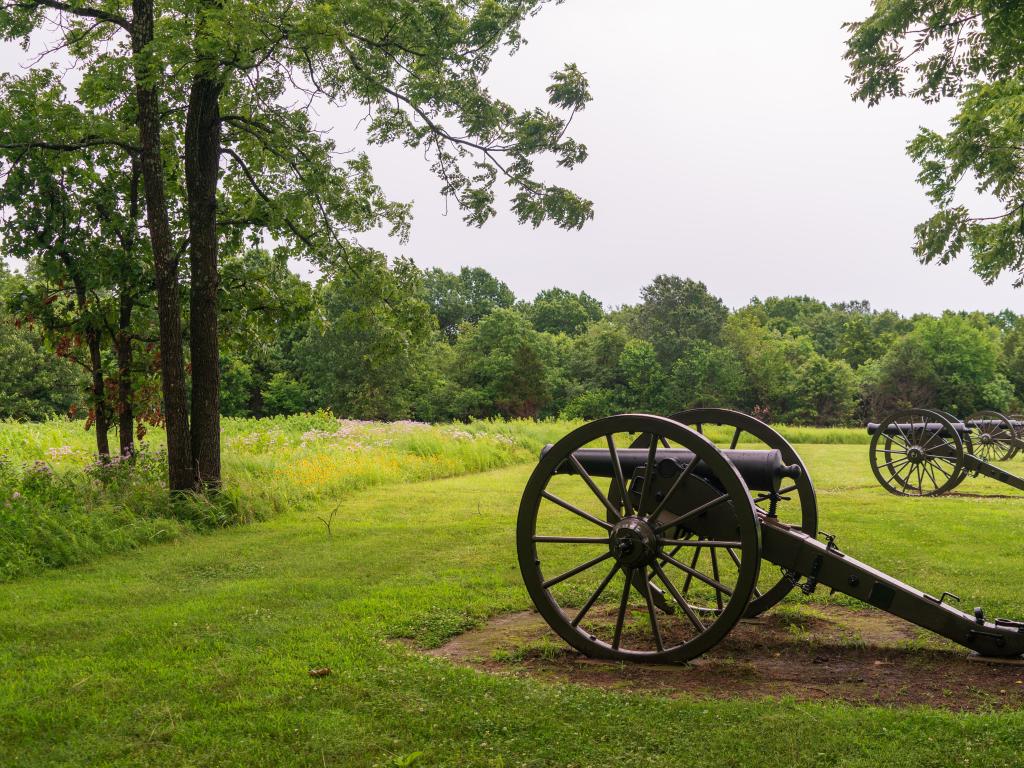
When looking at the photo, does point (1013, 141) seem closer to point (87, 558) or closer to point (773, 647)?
point (773, 647)

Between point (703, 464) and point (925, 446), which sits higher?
point (703, 464)

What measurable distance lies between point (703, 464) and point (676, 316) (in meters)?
49.9

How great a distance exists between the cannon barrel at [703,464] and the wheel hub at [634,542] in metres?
0.37

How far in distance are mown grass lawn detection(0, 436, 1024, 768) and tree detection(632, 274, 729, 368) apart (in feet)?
146

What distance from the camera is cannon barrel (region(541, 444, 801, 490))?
4.90 metres

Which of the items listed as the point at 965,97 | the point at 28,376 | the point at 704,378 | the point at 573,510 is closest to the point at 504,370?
the point at 704,378

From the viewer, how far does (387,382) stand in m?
44.5

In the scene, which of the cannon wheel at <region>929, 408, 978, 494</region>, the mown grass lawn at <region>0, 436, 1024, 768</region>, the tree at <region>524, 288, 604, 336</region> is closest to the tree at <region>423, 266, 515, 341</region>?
the tree at <region>524, 288, 604, 336</region>

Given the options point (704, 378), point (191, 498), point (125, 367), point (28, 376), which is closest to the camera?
point (191, 498)

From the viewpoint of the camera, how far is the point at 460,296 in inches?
2717

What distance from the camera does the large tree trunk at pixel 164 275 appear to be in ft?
32.2

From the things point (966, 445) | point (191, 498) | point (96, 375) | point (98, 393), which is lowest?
point (191, 498)

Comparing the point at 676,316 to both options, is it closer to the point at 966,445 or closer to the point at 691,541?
the point at 966,445

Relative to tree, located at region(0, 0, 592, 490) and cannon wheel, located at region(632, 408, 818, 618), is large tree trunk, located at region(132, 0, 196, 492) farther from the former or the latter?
cannon wheel, located at region(632, 408, 818, 618)
